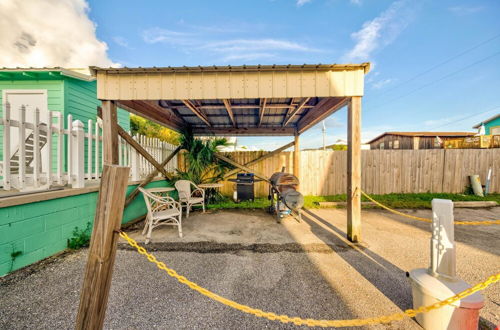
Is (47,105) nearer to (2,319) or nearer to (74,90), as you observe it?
(74,90)

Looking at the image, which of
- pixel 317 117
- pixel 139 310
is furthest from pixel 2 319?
pixel 317 117

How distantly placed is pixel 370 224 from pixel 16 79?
11923 millimetres

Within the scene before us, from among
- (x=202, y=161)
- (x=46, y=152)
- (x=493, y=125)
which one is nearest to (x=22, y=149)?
(x=46, y=152)

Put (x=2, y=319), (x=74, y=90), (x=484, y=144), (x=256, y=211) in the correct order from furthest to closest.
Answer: (x=484, y=144)
(x=74, y=90)
(x=256, y=211)
(x=2, y=319)

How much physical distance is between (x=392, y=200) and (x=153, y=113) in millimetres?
8476

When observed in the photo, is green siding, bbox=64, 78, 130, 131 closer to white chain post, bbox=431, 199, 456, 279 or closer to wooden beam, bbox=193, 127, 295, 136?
wooden beam, bbox=193, 127, 295, 136

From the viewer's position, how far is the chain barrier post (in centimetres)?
151

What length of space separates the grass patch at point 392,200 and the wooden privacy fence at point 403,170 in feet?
1.41

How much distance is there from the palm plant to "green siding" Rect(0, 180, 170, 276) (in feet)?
10.3

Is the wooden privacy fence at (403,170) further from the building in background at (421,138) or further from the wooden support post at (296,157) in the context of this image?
the building in background at (421,138)

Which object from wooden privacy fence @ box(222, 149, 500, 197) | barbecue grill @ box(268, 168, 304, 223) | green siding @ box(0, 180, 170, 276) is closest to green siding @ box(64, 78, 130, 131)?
green siding @ box(0, 180, 170, 276)

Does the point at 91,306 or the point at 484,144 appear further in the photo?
the point at 484,144

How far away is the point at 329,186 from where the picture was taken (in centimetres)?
767

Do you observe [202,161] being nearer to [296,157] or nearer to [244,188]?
[244,188]
